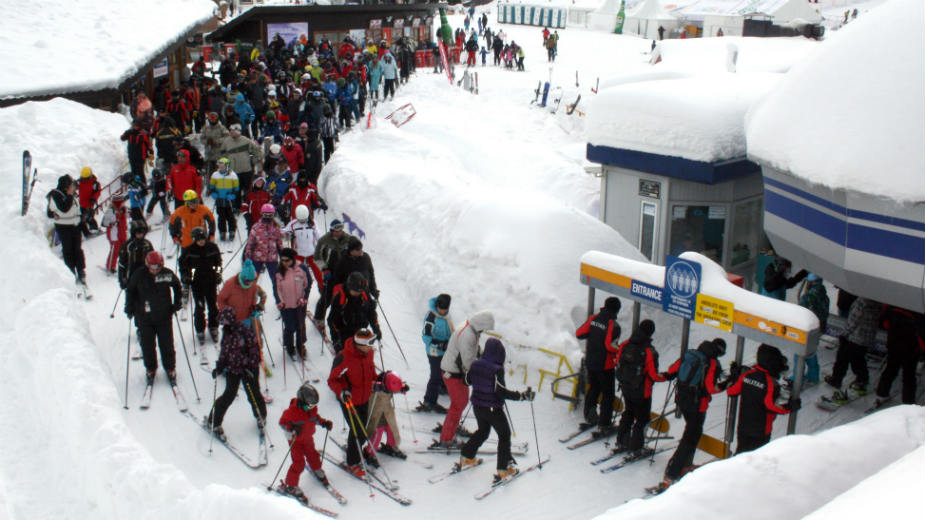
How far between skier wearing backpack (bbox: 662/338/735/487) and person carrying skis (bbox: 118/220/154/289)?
20.2 ft

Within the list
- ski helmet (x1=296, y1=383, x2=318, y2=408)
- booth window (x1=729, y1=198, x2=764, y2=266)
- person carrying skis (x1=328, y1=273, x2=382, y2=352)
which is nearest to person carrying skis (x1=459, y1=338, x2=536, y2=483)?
ski helmet (x1=296, y1=383, x2=318, y2=408)

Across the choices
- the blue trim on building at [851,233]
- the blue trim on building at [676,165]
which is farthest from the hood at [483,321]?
the blue trim on building at [676,165]

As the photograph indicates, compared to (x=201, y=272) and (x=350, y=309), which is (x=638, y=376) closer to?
(x=350, y=309)

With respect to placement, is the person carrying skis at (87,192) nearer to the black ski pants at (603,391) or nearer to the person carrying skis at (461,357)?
the person carrying skis at (461,357)

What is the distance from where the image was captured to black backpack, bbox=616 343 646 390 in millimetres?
8141

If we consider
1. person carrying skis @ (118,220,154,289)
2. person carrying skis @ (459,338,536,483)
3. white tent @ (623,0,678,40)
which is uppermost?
white tent @ (623,0,678,40)

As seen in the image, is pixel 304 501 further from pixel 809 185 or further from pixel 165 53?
pixel 165 53

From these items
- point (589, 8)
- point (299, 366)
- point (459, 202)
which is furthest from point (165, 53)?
point (589, 8)

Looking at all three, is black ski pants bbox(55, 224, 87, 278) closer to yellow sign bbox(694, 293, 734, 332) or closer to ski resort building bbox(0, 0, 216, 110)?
ski resort building bbox(0, 0, 216, 110)

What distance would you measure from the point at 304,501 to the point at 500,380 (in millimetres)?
2122

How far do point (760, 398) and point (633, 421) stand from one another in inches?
64.8

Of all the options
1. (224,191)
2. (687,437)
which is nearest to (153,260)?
(224,191)

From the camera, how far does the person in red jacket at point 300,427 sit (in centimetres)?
722

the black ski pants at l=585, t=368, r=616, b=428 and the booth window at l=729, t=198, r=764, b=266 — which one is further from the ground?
the booth window at l=729, t=198, r=764, b=266
